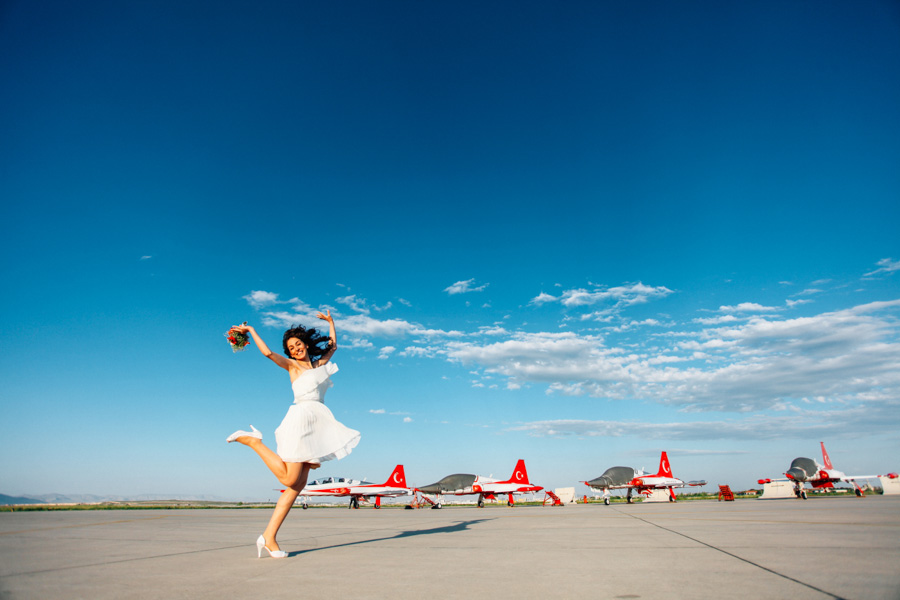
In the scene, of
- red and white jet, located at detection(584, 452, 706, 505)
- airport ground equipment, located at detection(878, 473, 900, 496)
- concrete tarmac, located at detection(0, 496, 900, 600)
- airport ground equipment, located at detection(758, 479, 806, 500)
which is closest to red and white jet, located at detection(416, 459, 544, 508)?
red and white jet, located at detection(584, 452, 706, 505)

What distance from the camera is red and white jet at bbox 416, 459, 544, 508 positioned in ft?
140

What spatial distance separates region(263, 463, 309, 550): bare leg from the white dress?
17 cm

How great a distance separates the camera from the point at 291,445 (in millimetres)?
5066

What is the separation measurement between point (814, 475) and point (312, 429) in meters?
50.7

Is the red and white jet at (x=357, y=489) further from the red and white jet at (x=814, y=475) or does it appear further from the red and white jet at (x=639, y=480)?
the red and white jet at (x=814, y=475)

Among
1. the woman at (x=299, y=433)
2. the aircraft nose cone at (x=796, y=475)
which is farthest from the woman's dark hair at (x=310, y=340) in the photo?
the aircraft nose cone at (x=796, y=475)

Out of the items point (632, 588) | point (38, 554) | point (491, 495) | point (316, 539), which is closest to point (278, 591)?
point (632, 588)

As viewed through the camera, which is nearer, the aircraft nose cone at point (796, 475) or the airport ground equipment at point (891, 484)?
the airport ground equipment at point (891, 484)

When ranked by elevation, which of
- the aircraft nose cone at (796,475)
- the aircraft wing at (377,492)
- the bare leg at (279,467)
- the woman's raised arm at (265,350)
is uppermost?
the woman's raised arm at (265,350)

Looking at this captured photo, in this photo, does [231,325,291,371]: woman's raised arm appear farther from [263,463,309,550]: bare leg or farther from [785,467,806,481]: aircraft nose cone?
[785,467,806,481]: aircraft nose cone

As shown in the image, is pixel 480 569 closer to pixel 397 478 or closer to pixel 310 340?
pixel 310 340

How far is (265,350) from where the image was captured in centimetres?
548

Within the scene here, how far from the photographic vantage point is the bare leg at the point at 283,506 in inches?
187

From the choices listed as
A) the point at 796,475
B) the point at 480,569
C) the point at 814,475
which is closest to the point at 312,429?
the point at 480,569
